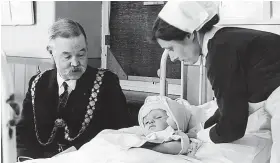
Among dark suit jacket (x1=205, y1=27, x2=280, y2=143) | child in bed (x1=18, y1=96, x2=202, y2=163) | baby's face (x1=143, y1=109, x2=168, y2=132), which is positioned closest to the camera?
dark suit jacket (x1=205, y1=27, x2=280, y2=143)

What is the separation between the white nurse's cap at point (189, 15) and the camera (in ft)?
2.48

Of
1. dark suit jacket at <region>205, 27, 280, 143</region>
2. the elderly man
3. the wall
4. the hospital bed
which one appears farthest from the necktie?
dark suit jacket at <region>205, 27, 280, 143</region>

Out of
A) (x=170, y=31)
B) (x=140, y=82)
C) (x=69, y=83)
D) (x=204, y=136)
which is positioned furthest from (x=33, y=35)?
(x=204, y=136)

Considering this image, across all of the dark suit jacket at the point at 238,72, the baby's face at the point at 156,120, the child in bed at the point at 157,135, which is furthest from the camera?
the baby's face at the point at 156,120

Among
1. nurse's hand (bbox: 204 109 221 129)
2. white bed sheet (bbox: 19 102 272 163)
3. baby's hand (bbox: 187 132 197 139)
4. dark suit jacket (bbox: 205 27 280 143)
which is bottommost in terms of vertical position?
baby's hand (bbox: 187 132 197 139)

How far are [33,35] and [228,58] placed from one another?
675mm

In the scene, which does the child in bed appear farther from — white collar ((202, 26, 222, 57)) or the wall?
the wall

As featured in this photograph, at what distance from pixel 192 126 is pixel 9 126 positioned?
57cm

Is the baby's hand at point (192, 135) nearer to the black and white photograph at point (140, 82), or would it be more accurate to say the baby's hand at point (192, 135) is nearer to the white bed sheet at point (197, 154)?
the black and white photograph at point (140, 82)

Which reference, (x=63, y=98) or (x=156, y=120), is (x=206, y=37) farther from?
(x=63, y=98)

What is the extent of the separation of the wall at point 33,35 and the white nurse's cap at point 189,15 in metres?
0.47

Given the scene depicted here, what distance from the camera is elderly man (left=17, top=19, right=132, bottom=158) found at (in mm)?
1024

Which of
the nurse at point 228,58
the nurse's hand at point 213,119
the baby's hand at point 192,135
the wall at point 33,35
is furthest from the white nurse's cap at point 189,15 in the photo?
the wall at point 33,35

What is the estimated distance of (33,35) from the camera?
1.07m
